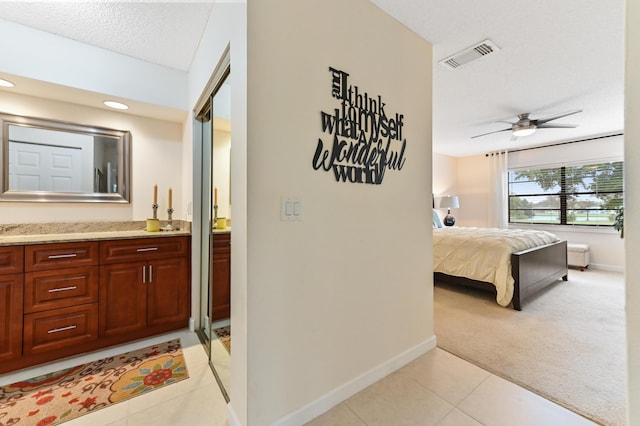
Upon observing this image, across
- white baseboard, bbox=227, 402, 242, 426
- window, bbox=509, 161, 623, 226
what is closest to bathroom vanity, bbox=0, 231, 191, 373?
white baseboard, bbox=227, 402, 242, 426

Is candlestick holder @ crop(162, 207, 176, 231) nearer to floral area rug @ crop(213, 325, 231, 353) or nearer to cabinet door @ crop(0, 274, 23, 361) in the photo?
cabinet door @ crop(0, 274, 23, 361)

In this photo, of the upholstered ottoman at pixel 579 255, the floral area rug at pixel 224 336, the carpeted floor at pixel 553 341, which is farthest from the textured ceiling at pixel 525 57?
the floral area rug at pixel 224 336

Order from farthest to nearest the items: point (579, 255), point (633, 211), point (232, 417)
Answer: point (579, 255)
point (232, 417)
point (633, 211)

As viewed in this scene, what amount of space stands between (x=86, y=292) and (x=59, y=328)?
11.2 inches

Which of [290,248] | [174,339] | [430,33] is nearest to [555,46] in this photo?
[430,33]

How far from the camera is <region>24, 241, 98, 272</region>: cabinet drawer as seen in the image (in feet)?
6.10

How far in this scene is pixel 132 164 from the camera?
2672 mm

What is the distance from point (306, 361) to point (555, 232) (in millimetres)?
6338

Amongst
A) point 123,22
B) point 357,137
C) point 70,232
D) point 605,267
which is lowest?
point 605,267

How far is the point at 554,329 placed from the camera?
2.43 metres

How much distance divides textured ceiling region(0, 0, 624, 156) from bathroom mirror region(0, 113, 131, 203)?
0.80m

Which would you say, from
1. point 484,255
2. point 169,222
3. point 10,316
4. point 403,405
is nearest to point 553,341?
point 484,255

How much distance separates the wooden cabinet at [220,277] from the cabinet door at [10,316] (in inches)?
50.1

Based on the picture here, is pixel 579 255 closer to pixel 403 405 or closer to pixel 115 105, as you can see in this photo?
pixel 403 405
